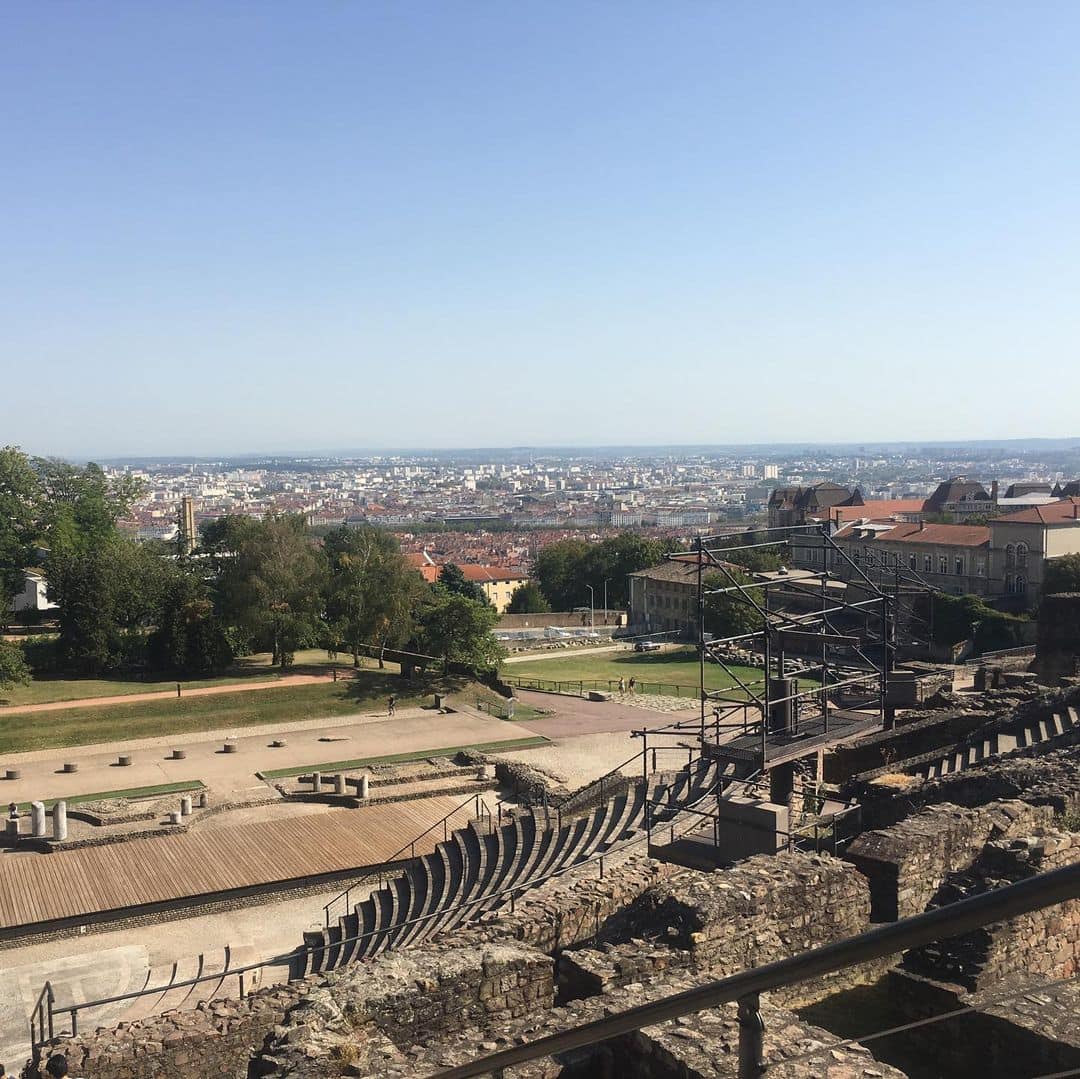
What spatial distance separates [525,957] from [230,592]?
3598 cm

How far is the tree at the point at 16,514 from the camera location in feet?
186

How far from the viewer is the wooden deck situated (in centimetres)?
2017

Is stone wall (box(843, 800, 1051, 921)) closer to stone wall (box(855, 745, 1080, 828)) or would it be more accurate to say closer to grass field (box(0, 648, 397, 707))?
stone wall (box(855, 745, 1080, 828))

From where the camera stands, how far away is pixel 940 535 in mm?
69688

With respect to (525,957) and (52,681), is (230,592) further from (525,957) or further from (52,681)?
(525,957)

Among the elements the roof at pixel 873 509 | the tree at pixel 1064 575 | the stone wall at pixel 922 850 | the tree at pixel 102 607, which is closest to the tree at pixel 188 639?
the tree at pixel 102 607

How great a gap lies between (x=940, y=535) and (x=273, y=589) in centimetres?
4627

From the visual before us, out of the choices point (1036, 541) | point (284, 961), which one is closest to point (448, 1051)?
point (284, 961)

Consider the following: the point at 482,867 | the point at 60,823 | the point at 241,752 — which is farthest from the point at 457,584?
the point at 482,867

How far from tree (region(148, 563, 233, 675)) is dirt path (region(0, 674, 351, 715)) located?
255 cm

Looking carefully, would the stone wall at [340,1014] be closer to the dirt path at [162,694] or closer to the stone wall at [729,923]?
the stone wall at [729,923]

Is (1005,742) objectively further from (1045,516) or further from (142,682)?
(1045,516)

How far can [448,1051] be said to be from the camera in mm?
8305

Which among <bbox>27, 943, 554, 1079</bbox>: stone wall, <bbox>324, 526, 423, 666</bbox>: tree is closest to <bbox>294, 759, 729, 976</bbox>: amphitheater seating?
<bbox>27, 943, 554, 1079</bbox>: stone wall
